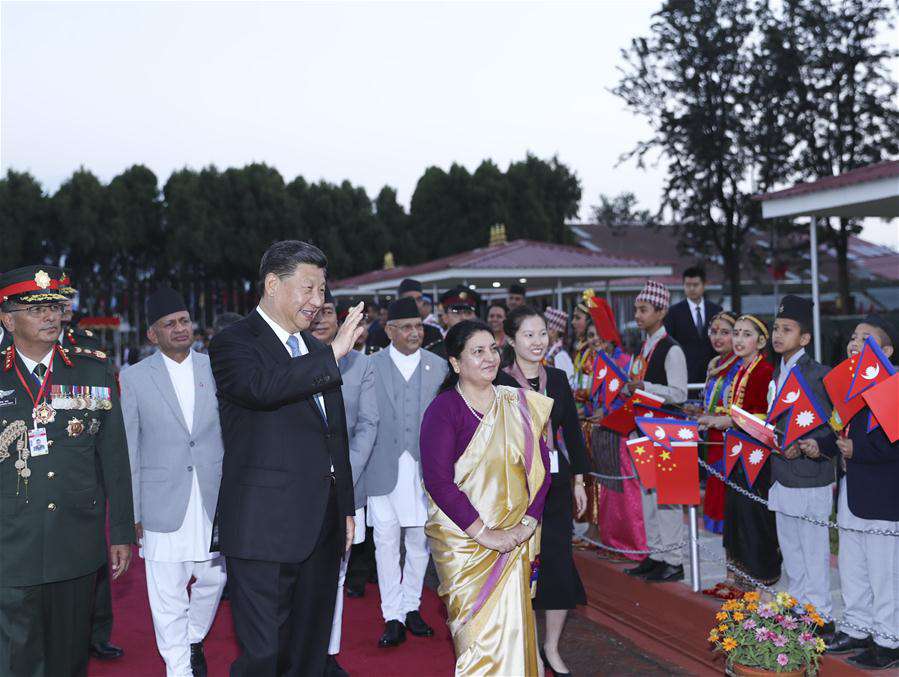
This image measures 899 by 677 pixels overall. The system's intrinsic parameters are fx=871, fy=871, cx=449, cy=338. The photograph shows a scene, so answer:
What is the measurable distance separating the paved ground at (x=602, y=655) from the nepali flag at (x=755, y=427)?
1387 millimetres

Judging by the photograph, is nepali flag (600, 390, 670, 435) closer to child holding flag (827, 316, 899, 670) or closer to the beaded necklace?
the beaded necklace

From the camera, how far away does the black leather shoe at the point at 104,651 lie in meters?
5.34

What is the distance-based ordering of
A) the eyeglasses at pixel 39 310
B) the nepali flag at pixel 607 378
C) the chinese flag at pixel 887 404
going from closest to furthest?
1. the eyeglasses at pixel 39 310
2. the chinese flag at pixel 887 404
3. the nepali flag at pixel 607 378

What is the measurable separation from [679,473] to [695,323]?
3.06 m

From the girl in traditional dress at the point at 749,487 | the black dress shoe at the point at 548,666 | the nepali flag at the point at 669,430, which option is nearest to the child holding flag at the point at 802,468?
the girl in traditional dress at the point at 749,487

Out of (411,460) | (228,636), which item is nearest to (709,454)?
(411,460)

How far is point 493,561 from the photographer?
3.95 m

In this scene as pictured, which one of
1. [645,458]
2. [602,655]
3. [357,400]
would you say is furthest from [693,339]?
[357,400]

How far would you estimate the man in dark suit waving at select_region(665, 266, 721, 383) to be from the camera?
820 centimetres

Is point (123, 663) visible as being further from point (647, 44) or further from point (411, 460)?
point (647, 44)

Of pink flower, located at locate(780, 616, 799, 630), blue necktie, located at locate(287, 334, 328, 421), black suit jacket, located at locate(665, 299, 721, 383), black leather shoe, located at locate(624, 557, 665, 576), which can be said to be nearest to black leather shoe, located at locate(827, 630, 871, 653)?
pink flower, located at locate(780, 616, 799, 630)

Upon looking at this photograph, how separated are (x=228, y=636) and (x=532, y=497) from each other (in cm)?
273

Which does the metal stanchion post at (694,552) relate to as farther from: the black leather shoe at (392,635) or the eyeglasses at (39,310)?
the eyeglasses at (39,310)

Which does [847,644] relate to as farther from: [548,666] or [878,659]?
[548,666]
